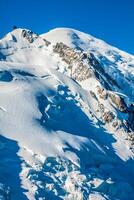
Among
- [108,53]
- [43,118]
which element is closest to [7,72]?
[43,118]

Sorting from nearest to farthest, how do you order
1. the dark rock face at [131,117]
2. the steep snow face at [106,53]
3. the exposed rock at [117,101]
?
1. the dark rock face at [131,117]
2. the exposed rock at [117,101]
3. the steep snow face at [106,53]

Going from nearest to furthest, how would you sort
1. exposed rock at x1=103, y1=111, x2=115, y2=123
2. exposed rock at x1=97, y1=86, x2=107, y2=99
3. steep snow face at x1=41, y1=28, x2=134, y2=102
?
exposed rock at x1=103, y1=111, x2=115, y2=123
exposed rock at x1=97, y1=86, x2=107, y2=99
steep snow face at x1=41, y1=28, x2=134, y2=102

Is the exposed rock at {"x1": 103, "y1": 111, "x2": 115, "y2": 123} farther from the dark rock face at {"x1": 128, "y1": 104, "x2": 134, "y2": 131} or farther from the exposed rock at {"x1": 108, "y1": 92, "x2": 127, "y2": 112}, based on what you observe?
the dark rock face at {"x1": 128, "y1": 104, "x2": 134, "y2": 131}

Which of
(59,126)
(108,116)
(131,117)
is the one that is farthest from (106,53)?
(59,126)

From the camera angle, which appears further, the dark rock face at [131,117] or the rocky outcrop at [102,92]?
the rocky outcrop at [102,92]

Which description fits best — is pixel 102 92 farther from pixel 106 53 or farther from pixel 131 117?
pixel 106 53

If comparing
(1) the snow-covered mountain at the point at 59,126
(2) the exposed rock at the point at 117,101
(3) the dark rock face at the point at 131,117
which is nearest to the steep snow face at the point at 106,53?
(1) the snow-covered mountain at the point at 59,126

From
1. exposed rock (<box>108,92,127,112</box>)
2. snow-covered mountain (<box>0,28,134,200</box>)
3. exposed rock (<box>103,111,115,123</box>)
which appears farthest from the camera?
exposed rock (<box>108,92,127,112</box>)

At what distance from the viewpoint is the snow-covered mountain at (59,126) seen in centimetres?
8569

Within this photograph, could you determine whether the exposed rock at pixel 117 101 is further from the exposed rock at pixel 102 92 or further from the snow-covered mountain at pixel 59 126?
the exposed rock at pixel 102 92

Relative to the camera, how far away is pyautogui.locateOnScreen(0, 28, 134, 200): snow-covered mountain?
85.7 m

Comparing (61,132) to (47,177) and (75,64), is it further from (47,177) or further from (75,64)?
(75,64)

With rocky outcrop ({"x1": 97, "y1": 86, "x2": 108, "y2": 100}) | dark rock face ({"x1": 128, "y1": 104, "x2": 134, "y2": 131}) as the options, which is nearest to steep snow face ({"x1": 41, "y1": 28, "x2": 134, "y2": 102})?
dark rock face ({"x1": 128, "y1": 104, "x2": 134, "y2": 131})

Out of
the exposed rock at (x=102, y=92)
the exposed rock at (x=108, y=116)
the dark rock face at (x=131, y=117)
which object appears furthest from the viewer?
the exposed rock at (x=102, y=92)
